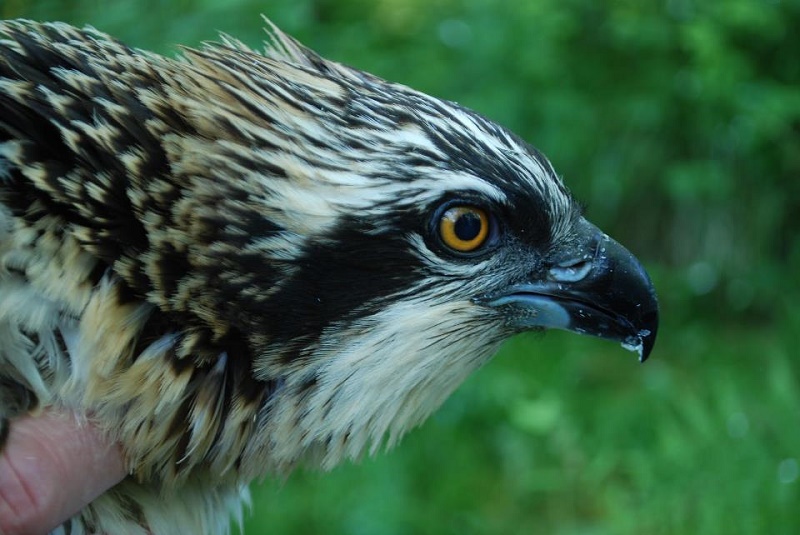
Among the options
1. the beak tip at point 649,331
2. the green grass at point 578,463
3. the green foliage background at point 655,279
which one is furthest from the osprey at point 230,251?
the green grass at point 578,463

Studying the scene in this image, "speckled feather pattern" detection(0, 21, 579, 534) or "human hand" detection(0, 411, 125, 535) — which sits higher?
"speckled feather pattern" detection(0, 21, 579, 534)

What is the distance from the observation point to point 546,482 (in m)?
5.50

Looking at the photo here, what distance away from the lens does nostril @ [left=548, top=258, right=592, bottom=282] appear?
252 cm

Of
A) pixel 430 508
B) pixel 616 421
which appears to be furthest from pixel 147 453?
pixel 616 421

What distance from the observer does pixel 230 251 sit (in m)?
2.08

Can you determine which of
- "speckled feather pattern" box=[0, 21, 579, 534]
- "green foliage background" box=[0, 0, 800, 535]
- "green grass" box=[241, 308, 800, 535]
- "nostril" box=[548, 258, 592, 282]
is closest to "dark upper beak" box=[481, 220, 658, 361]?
"nostril" box=[548, 258, 592, 282]

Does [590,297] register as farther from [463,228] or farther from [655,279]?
[655,279]

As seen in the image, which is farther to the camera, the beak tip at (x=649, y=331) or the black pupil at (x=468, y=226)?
the beak tip at (x=649, y=331)

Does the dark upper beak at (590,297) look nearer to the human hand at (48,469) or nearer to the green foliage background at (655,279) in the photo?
the human hand at (48,469)

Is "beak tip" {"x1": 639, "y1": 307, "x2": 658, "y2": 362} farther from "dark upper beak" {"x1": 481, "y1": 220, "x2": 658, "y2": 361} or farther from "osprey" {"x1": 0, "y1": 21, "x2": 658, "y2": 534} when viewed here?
"osprey" {"x1": 0, "y1": 21, "x2": 658, "y2": 534}

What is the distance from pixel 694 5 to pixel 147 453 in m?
6.13

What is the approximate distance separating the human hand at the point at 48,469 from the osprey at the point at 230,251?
0.15 feet

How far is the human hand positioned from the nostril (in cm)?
125

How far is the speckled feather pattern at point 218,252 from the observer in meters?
2.02
